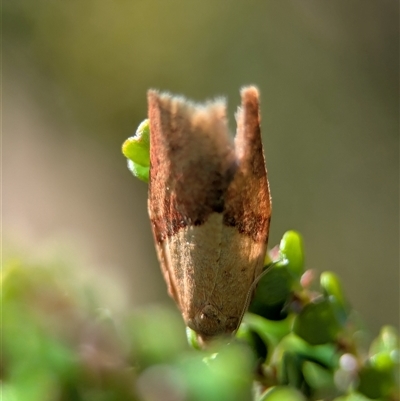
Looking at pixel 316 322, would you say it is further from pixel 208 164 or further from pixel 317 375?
pixel 208 164

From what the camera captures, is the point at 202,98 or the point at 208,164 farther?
the point at 202,98

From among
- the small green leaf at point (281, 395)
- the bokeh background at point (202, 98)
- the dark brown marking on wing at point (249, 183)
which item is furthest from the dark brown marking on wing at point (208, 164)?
the bokeh background at point (202, 98)

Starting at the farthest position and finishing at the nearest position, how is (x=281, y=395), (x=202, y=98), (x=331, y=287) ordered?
(x=202, y=98)
(x=331, y=287)
(x=281, y=395)

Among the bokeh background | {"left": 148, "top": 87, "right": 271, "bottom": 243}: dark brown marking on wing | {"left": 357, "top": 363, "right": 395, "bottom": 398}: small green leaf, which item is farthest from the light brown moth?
the bokeh background

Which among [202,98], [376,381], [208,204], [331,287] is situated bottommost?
[376,381]

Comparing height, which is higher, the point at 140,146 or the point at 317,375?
the point at 140,146

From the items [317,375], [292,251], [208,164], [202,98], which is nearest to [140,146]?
[208,164]
